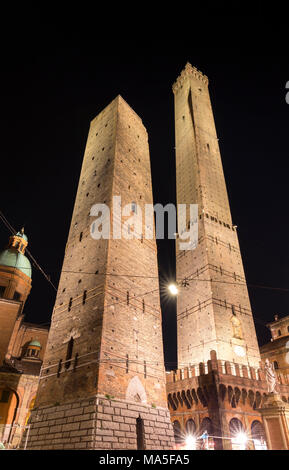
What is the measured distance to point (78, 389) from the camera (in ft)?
36.0

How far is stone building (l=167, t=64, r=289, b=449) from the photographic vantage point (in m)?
16.8

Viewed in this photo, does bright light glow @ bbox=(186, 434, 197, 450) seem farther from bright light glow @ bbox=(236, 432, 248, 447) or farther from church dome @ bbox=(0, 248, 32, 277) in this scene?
church dome @ bbox=(0, 248, 32, 277)

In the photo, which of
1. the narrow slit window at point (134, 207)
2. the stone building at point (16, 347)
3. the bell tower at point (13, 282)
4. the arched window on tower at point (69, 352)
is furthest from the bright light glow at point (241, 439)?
the bell tower at point (13, 282)

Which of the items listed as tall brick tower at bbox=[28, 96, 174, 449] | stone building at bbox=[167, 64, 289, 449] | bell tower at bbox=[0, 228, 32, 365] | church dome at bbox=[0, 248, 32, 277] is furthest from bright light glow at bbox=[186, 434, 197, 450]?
church dome at bbox=[0, 248, 32, 277]

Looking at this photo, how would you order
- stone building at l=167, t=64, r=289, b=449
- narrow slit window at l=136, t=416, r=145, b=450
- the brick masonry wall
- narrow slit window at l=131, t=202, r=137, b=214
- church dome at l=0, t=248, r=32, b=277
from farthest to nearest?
church dome at l=0, t=248, r=32, b=277, narrow slit window at l=131, t=202, r=137, b=214, stone building at l=167, t=64, r=289, b=449, narrow slit window at l=136, t=416, r=145, b=450, the brick masonry wall

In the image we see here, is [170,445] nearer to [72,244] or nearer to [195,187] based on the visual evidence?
[72,244]

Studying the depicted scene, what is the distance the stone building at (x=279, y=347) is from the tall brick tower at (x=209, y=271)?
7.79 m

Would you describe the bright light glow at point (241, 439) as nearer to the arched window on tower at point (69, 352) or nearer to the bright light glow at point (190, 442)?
the bright light glow at point (190, 442)

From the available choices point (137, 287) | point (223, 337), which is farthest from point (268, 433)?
point (223, 337)

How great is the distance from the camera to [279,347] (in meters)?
28.0

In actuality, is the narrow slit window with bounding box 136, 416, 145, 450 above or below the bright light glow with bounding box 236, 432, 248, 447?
below

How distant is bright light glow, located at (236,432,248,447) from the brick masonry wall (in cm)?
606

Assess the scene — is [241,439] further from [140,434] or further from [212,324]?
[140,434]

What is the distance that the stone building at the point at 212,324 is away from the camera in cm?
1678
